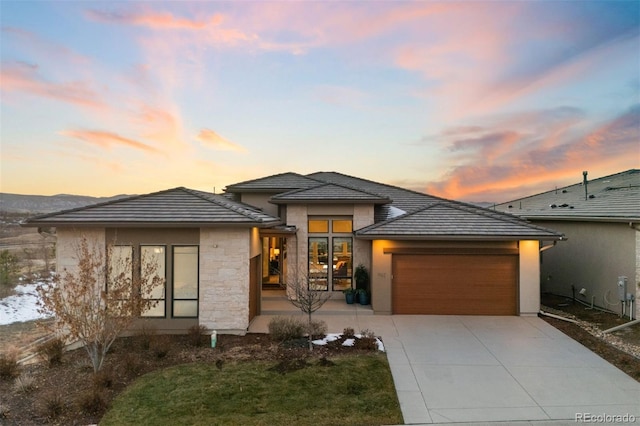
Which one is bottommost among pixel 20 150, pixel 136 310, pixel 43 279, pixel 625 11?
pixel 43 279

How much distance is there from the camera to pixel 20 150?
15.7 metres

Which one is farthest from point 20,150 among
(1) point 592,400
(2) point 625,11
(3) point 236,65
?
(2) point 625,11

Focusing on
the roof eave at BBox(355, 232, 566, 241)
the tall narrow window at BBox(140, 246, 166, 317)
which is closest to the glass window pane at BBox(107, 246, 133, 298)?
the tall narrow window at BBox(140, 246, 166, 317)

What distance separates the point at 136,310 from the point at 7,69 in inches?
464

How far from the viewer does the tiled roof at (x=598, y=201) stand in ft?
39.0

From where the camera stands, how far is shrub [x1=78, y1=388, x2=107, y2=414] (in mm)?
5555

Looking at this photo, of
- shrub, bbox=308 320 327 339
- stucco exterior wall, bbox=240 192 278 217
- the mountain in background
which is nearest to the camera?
shrub, bbox=308 320 327 339

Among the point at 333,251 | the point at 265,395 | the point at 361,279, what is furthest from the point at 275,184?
the point at 265,395

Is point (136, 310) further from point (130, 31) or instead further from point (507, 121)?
point (507, 121)

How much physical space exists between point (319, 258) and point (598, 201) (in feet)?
41.2

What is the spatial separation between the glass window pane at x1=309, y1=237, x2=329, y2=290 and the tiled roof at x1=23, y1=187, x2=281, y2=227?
129 inches

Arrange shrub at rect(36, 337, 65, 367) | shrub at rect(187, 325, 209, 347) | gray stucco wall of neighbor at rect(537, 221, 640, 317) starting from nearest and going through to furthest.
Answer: shrub at rect(36, 337, 65, 367) → shrub at rect(187, 325, 209, 347) → gray stucco wall of neighbor at rect(537, 221, 640, 317)

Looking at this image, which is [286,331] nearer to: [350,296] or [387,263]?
[350,296]

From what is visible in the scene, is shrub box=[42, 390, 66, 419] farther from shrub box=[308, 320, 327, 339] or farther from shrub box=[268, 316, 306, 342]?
shrub box=[308, 320, 327, 339]
